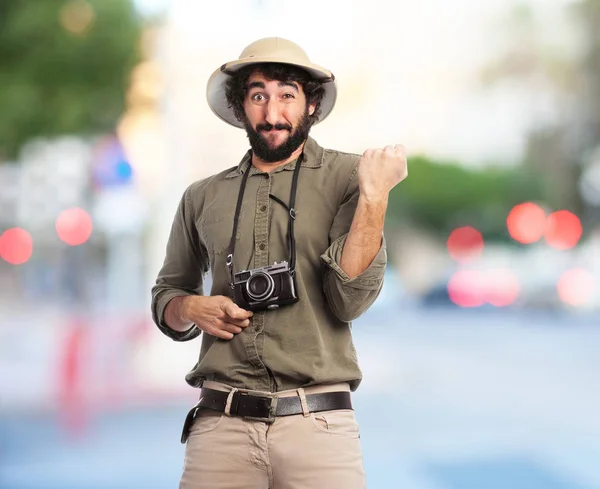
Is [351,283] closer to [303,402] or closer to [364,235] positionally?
[364,235]

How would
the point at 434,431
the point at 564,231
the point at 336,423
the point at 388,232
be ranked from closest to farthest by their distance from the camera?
1. the point at 336,423
2. the point at 434,431
3. the point at 564,231
4. the point at 388,232

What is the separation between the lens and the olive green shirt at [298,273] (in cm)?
162

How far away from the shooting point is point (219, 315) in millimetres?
1658

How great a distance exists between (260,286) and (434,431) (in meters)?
4.89

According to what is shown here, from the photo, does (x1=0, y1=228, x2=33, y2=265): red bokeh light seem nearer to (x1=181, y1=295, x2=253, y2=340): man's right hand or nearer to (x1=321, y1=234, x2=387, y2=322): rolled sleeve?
(x1=181, y1=295, x2=253, y2=340): man's right hand

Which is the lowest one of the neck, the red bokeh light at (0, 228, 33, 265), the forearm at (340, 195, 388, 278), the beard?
the forearm at (340, 195, 388, 278)

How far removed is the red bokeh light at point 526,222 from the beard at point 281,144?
28.9 m

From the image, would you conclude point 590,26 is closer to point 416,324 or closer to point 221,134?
point 416,324

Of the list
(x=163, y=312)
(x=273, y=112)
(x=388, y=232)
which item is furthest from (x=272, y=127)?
(x=388, y=232)

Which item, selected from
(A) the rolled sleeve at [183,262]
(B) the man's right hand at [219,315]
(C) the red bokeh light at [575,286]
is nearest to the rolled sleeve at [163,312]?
(A) the rolled sleeve at [183,262]

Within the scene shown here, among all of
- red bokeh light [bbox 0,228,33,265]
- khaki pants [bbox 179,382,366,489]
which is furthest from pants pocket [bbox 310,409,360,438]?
red bokeh light [bbox 0,228,33,265]

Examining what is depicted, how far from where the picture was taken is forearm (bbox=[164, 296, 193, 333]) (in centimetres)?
174

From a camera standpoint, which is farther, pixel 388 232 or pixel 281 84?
pixel 388 232

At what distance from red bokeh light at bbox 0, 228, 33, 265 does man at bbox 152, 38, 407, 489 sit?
2473 cm
